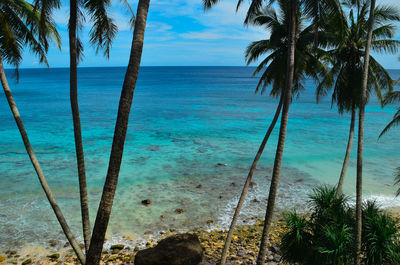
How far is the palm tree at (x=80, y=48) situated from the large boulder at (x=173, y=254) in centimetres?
261

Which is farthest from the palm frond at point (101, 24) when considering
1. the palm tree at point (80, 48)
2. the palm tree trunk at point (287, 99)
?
the palm tree trunk at point (287, 99)

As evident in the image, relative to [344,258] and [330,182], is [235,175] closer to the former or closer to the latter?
[330,182]

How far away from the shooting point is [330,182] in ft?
67.5

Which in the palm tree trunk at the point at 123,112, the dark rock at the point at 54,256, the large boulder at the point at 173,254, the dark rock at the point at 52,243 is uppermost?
the palm tree trunk at the point at 123,112

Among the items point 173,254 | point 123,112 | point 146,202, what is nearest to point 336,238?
point 173,254

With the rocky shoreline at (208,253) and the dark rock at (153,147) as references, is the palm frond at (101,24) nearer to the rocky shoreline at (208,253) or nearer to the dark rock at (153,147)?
the rocky shoreline at (208,253)

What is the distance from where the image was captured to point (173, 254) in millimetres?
10047

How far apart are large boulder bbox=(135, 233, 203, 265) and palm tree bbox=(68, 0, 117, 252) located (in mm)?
2605

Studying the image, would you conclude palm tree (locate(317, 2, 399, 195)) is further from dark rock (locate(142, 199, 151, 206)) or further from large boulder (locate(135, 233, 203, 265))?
dark rock (locate(142, 199, 151, 206))

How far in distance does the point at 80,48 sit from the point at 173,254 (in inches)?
277

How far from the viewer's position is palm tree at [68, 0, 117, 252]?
717cm

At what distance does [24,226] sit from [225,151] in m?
17.7

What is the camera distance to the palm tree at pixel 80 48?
7.17 metres

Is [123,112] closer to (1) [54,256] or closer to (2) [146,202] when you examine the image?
(1) [54,256]
